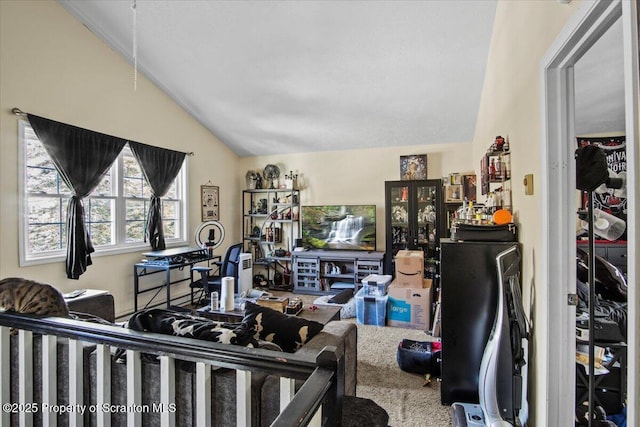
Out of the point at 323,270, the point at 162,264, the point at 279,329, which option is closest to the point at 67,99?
the point at 162,264

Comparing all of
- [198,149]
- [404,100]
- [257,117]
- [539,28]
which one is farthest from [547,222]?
[198,149]

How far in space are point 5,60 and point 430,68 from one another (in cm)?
402

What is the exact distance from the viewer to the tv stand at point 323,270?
507 centimetres

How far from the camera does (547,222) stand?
5.18ft

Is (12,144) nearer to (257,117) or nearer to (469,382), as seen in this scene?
(257,117)

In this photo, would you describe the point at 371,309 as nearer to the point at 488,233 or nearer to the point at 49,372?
the point at 488,233

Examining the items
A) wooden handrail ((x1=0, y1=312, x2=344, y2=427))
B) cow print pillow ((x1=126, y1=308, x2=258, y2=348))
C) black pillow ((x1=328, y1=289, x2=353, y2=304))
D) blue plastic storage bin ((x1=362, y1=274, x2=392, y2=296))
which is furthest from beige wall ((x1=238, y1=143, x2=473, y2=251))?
wooden handrail ((x1=0, y1=312, x2=344, y2=427))

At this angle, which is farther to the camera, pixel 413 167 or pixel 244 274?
pixel 413 167

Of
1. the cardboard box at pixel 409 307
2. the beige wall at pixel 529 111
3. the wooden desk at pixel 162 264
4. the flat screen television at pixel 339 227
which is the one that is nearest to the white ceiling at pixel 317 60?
the beige wall at pixel 529 111

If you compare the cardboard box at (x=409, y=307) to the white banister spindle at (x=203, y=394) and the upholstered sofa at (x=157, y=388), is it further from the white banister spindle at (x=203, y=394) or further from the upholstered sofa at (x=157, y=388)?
the white banister spindle at (x=203, y=394)

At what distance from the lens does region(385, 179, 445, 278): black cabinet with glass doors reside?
480cm

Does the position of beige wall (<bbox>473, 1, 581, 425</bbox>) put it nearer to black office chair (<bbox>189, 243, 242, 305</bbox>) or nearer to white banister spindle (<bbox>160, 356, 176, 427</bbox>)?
white banister spindle (<bbox>160, 356, 176, 427</bbox>)

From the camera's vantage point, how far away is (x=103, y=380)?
128 cm

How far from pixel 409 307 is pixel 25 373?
323 centimetres
